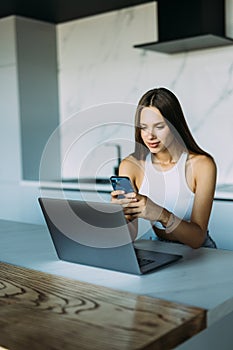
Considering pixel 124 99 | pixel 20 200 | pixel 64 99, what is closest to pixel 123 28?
pixel 124 99

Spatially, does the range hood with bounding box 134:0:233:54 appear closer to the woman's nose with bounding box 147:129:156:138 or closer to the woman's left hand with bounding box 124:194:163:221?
the woman's nose with bounding box 147:129:156:138

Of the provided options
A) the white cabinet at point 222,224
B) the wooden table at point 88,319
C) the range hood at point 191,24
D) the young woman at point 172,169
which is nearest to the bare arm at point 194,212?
the young woman at point 172,169

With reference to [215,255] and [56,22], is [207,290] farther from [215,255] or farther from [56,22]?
[56,22]

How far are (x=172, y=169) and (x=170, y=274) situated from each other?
2.20 feet

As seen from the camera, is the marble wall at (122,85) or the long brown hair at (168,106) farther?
the marble wall at (122,85)

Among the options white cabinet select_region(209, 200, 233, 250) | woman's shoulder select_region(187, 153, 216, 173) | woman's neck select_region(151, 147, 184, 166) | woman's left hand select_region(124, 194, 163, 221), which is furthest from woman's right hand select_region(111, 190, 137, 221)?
white cabinet select_region(209, 200, 233, 250)

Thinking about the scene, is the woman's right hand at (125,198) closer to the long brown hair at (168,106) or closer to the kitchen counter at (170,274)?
the kitchen counter at (170,274)

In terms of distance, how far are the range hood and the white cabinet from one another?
1095 millimetres

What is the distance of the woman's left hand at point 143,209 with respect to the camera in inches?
50.1

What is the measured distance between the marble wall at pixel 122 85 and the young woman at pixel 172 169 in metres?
1.26

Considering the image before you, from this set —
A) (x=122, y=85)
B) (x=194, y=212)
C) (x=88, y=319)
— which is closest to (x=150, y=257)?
(x=194, y=212)

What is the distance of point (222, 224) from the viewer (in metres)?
2.35

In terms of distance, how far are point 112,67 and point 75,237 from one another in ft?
9.07

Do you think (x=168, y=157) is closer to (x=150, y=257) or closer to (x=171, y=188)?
(x=171, y=188)
